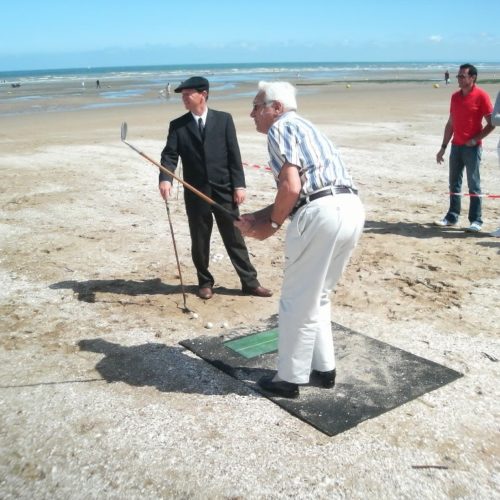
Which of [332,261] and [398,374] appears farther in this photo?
[398,374]

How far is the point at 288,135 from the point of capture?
11.0 ft

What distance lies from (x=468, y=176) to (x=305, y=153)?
5213mm

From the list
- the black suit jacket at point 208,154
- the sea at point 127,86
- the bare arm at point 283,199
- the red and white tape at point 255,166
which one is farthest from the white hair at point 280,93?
the sea at point 127,86

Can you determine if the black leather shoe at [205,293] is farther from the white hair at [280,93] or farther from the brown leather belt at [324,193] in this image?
the white hair at [280,93]

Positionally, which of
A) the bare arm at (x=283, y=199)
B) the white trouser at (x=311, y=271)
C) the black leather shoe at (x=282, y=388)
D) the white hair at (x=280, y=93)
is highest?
the white hair at (x=280, y=93)

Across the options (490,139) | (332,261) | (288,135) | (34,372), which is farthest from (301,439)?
(490,139)

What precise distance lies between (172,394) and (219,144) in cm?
249

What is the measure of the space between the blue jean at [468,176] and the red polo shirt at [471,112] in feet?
0.51

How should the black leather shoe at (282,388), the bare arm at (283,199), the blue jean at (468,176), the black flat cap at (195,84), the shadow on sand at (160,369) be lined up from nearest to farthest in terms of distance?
the bare arm at (283,199), the black leather shoe at (282,388), the shadow on sand at (160,369), the black flat cap at (195,84), the blue jean at (468,176)

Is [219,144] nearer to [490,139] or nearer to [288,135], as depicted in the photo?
[288,135]

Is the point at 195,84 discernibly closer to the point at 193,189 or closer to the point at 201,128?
the point at 201,128

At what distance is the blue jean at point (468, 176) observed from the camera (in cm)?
772

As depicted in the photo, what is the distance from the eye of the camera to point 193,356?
4.62 metres

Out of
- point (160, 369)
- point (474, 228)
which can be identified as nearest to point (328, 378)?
point (160, 369)
